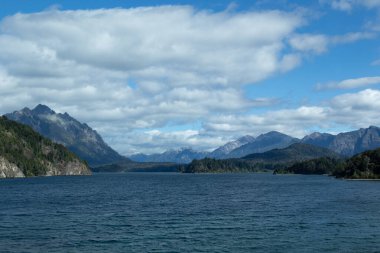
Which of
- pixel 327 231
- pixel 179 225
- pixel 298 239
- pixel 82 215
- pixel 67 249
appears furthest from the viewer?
pixel 82 215

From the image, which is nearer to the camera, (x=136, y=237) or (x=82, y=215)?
(x=136, y=237)

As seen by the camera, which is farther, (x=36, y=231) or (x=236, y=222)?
(x=236, y=222)

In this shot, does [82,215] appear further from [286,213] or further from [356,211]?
[356,211]

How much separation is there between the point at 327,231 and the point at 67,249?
49719 millimetres

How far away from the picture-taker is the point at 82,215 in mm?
121312

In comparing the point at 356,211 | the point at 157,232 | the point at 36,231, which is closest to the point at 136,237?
the point at 157,232

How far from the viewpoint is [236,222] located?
106062 millimetres

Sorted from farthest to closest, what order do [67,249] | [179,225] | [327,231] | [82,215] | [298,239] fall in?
1. [82,215]
2. [179,225]
3. [327,231]
4. [298,239]
5. [67,249]

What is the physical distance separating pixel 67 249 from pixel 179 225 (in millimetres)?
31977

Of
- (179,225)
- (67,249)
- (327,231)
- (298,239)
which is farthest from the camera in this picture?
(179,225)

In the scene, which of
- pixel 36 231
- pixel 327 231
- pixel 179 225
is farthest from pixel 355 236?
pixel 36 231

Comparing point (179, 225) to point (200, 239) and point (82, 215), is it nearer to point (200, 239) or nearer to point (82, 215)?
point (200, 239)

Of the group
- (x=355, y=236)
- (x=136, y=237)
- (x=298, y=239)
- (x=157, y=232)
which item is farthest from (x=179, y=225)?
(x=355, y=236)

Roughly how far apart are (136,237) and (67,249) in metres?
14.8
